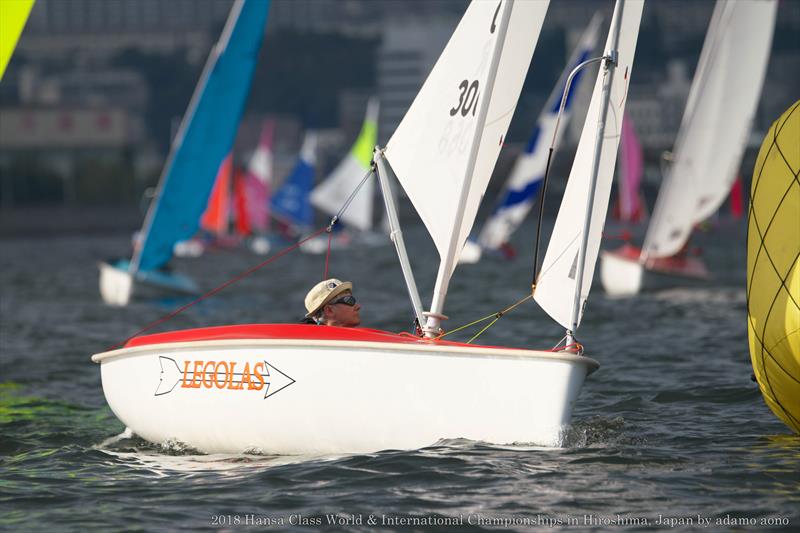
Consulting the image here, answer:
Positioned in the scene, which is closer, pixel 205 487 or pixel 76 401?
pixel 205 487

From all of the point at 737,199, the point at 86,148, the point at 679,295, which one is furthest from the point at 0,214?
the point at 679,295

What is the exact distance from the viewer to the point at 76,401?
10.5 meters

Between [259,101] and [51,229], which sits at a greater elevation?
[259,101]

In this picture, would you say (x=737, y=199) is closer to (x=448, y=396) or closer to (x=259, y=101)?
(x=448, y=396)

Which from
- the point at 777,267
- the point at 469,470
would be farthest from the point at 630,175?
the point at 469,470

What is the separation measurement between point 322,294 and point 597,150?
178 centimetres

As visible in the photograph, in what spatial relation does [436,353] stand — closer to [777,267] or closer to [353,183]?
[777,267]

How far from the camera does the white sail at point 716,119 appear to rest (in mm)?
19202

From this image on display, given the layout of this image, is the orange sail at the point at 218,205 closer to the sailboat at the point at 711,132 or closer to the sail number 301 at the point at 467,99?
the sailboat at the point at 711,132

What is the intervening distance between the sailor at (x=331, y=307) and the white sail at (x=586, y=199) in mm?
1102

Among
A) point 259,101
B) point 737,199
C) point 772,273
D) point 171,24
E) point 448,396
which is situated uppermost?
point 171,24

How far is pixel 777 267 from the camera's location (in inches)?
277

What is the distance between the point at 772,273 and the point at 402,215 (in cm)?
9276

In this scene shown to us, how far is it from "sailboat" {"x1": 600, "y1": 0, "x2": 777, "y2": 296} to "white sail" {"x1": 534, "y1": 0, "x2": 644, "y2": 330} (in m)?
12.1
